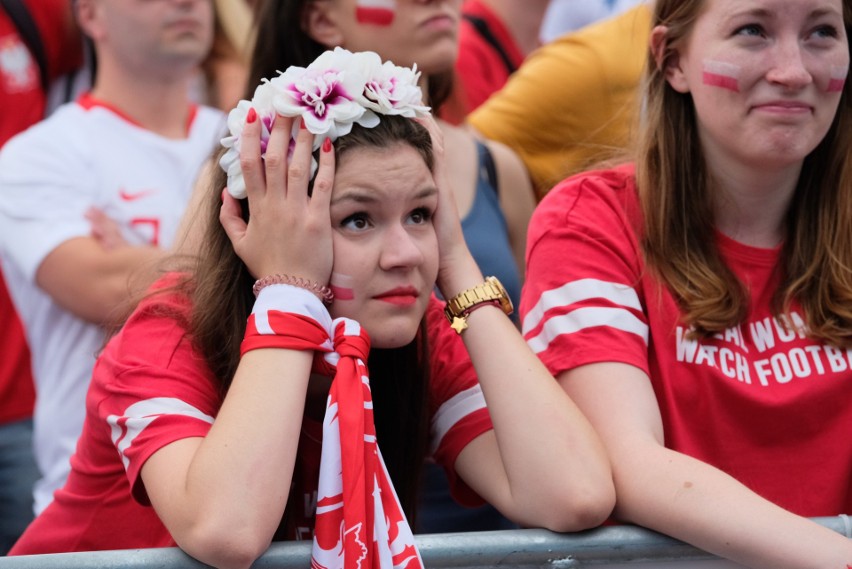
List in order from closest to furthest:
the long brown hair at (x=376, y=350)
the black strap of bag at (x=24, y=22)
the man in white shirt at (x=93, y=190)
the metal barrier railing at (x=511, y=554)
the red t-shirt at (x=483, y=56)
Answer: the metal barrier railing at (x=511, y=554), the long brown hair at (x=376, y=350), the man in white shirt at (x=93, y=190), the black strap of bag at (x=24, y=22), the red t-shirt at (x=483, y=56)

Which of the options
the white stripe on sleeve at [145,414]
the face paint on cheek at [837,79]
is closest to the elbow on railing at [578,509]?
the white stripe on sleeve at [145,414]

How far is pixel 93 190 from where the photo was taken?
377cm

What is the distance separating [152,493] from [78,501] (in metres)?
0.42

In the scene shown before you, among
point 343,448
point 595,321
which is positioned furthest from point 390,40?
point 343,448

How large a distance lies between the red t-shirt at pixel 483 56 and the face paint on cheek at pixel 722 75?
1.95 metres

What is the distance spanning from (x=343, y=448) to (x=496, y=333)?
0.43 m

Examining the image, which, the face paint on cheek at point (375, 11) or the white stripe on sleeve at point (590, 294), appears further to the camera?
the face paint on cheek at point (375, 11)

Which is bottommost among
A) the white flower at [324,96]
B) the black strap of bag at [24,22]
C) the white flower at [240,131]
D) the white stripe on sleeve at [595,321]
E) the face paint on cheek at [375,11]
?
the white stripe on sleeve at [595,321]

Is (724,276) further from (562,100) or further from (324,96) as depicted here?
(562,100)

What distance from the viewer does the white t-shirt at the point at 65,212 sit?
3.66 metres

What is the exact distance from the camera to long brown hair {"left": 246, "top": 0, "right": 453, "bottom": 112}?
3.48 meters

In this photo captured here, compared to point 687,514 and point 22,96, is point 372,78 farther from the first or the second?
point 22,96

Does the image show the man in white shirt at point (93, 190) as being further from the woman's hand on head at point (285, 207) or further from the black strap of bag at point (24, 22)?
the woman's hand on head at point (285, 207)

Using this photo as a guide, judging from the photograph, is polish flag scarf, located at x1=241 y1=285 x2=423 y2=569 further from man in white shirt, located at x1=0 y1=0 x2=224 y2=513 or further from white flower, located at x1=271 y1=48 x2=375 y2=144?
man in white shirt, located at x1=0 y1=0 x2=224 y2=513
